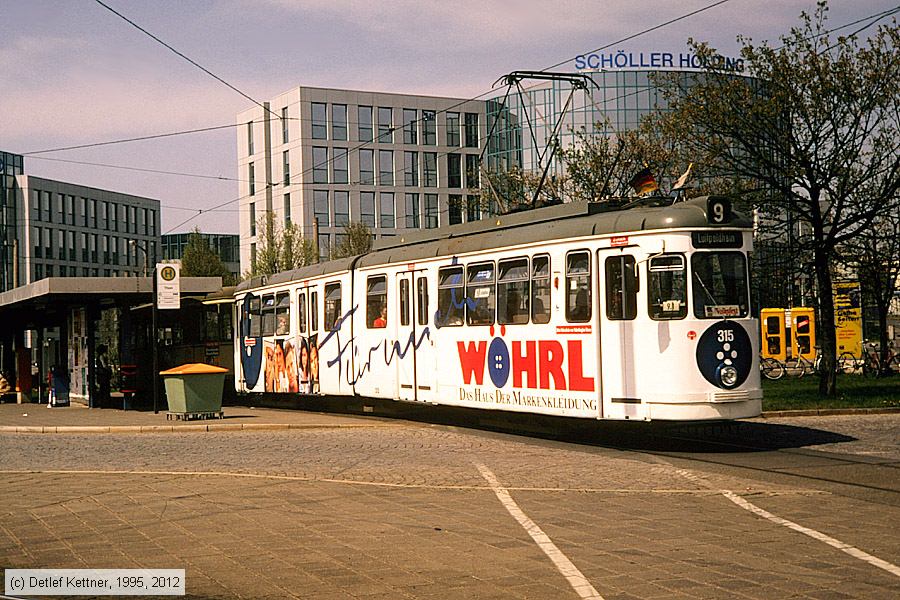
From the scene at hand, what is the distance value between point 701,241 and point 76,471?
847 centimetres

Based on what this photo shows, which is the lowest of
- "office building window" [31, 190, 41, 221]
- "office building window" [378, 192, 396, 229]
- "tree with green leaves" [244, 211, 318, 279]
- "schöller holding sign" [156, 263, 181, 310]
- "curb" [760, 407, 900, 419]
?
"curb" [760, 407, 900, 419]

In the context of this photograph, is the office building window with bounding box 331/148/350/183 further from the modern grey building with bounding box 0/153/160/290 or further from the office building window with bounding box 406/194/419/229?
the modern grey building with bounding box 0/153/160/290

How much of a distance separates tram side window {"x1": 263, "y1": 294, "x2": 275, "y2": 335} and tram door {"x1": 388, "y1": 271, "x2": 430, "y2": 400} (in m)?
7.44

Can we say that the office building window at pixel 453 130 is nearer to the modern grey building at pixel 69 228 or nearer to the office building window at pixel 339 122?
the office building window at pixel 339 122

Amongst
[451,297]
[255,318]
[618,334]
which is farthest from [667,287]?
[255,318]

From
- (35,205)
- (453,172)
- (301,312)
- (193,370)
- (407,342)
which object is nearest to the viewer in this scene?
(407,342)

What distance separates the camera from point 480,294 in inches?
746

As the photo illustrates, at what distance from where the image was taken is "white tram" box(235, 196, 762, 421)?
15.4 metres

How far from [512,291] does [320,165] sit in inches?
2224

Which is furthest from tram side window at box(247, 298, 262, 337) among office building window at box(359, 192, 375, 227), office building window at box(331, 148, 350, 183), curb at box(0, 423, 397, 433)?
office building window at box(359, 192, 375, 227)

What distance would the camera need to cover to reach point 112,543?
8766mm

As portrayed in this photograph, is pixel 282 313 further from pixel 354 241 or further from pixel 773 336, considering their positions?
pixel 354 241

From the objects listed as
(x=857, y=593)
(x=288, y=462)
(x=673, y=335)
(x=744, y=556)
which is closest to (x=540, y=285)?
(x=673, y=335)

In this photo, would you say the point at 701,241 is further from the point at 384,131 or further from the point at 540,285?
the point at 384,131
